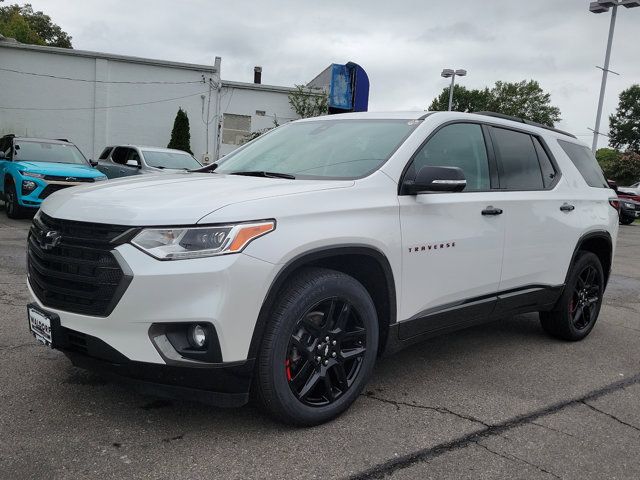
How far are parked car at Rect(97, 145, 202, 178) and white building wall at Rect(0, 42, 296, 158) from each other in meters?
10.2

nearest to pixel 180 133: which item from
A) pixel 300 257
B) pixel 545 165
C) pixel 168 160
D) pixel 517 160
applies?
pixel 168 160

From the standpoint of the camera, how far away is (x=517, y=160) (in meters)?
4.39

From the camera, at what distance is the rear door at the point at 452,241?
134 inches

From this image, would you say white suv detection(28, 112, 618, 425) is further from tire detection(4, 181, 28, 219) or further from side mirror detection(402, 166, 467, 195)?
tire detection(4, 181, 28, 219)

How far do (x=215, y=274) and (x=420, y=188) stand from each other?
4.50ft

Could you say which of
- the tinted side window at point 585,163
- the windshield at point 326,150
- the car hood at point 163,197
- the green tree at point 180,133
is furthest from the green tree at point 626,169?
the car hood at point 163,197

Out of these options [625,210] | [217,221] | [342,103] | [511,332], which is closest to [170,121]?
[342,103]

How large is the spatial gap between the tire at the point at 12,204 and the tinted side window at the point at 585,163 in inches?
371

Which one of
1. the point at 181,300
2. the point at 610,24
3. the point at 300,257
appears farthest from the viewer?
the point at 610,24

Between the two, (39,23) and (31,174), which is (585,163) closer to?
(31,174)

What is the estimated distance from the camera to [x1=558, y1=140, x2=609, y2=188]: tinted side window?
5043mm

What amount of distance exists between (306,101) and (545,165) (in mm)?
20645

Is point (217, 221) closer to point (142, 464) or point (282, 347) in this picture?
point (282, 347)

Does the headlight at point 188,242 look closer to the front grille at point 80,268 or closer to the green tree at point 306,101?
the front grille at point 80,268
